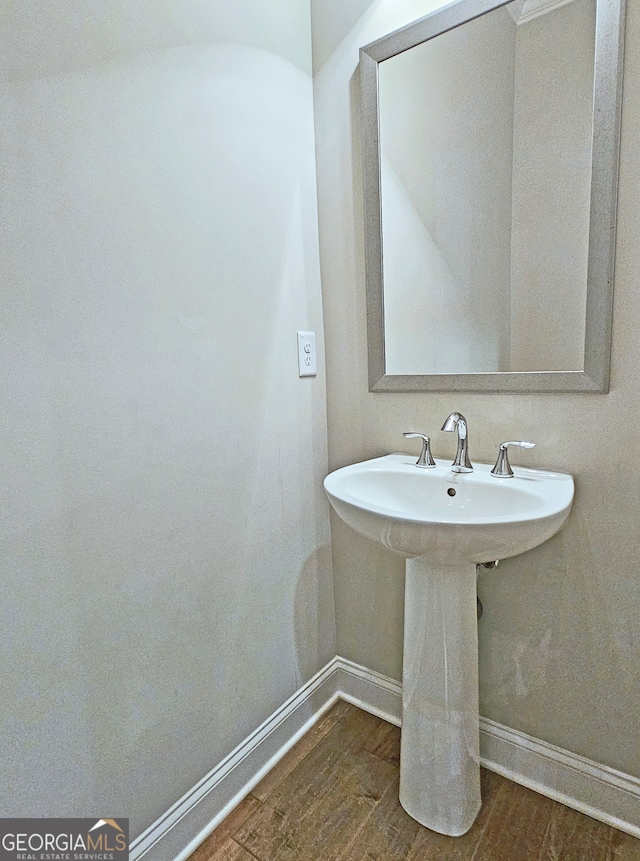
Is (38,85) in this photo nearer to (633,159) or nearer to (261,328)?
(261,328)

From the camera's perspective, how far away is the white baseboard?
105 cm

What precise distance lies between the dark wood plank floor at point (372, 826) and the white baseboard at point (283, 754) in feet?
0.08

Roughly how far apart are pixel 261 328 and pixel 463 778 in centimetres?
118

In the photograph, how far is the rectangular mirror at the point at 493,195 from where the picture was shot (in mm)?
965

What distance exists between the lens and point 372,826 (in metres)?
1.11

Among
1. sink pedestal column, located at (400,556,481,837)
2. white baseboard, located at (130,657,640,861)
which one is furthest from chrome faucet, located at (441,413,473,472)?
white baseboard, located at (130,657,640,861)

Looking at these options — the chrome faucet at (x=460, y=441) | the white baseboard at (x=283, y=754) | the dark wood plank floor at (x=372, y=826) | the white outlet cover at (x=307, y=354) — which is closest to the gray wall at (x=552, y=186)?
the chrome faucet at (x=460, y=441)

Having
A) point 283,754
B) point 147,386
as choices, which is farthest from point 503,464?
point 283,754

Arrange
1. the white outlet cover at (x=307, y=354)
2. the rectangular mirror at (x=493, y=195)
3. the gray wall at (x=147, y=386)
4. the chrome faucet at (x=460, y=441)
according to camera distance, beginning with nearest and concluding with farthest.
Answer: the gray wall at (x=147, y=386) < the rectangular mirror at (x=493, y=195) < the chrome faucet at (x=460, y=441) < the white outlet cover at (x=307, y=354)

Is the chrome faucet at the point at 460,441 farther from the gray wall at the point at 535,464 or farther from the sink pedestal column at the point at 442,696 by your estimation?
the sink pedestal column at the point at 442,696

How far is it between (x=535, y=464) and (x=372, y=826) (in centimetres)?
94

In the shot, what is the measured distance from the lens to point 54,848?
0.84m

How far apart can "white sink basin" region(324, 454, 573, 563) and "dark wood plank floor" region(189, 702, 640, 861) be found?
2.34ft

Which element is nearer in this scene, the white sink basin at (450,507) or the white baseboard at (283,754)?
the white sink basin at (450,507)
